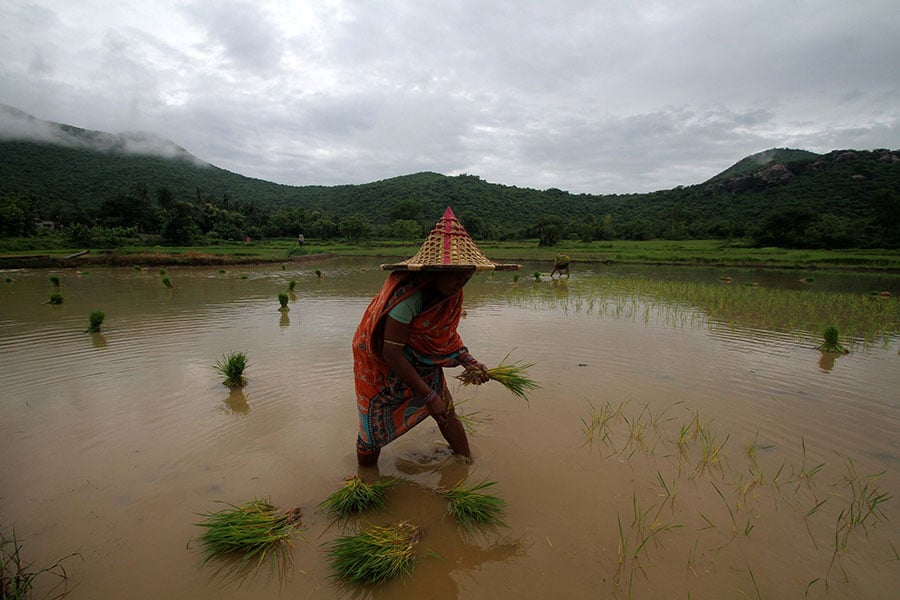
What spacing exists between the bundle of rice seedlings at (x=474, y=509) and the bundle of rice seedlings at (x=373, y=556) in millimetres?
355

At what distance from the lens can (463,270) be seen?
2342 mm

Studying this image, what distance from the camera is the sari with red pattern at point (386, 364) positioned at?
2.59 meters

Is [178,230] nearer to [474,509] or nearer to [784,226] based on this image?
[474,509]

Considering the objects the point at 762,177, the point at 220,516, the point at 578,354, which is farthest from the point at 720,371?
the point at 762,177

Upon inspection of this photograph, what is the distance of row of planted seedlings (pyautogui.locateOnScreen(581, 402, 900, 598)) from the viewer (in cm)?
210

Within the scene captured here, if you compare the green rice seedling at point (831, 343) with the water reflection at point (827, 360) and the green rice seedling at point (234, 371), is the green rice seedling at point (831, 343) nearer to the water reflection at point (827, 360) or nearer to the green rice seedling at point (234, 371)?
the water reflection at point (827, 360)

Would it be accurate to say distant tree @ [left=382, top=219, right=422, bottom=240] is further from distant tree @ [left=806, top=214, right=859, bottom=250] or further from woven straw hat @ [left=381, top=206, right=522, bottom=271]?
woven straw hat @ [left=381, top=206, right=522, bottom=271]

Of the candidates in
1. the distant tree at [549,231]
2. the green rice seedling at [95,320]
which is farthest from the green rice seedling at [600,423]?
the distant tree at [549,231]

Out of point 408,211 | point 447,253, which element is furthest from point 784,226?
point 408,211

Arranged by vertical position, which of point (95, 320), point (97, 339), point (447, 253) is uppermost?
point (447, 253)

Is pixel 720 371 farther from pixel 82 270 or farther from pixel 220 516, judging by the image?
pixel 82 270

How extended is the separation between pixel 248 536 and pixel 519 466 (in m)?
1.87

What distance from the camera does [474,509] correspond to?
2406mm

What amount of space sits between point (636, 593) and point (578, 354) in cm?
422
